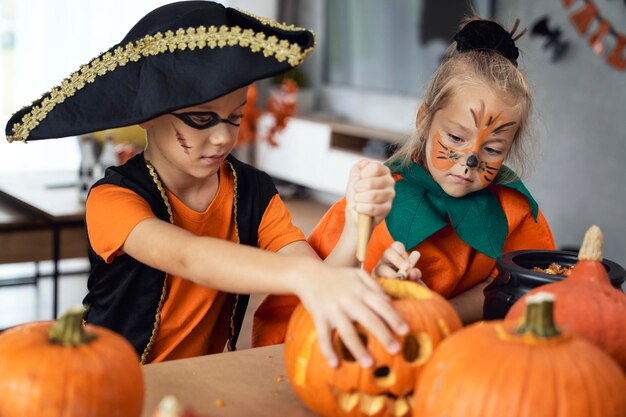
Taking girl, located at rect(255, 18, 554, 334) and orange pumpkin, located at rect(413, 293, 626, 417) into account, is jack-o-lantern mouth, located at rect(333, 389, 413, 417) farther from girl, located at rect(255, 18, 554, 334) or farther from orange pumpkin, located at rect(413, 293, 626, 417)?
girl, located at rect(255, 18, 554, 334)

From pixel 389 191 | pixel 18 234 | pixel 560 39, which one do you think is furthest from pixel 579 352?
pixel 560 39

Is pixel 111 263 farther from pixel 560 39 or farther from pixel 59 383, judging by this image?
pixel 560 39

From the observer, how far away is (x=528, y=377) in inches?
29.7

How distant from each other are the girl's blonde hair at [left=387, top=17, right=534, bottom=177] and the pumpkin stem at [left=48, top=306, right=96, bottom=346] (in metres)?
0.85

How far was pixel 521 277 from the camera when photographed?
3.41 ft

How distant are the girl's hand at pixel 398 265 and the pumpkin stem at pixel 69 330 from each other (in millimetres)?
447

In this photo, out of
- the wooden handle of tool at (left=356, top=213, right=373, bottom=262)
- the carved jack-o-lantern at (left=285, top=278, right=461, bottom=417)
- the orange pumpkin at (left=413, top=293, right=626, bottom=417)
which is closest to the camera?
the orange pumpkin at (left=413, top=293, right=626, bottom=417)

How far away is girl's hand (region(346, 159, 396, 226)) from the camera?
3.51ft

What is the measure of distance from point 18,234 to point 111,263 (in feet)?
7.02

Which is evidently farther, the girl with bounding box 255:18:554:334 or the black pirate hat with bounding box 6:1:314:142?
the girl with bounding box 255:18:554:334

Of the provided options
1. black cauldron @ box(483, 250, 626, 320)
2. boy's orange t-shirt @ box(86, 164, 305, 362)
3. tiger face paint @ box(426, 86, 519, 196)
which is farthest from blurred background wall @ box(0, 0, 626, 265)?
black cauldron @ box(483, 250, 626, 320)

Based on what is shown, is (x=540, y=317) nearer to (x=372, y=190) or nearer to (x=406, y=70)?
(x=372, y=190)

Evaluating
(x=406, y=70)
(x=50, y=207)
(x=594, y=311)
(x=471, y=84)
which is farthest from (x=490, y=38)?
(x=406, y=70)

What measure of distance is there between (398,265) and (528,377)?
416mm
